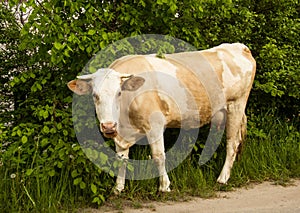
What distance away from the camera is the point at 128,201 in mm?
4863

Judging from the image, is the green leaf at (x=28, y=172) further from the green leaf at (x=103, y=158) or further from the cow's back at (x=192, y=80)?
the cow's back at (x=192, y=80)

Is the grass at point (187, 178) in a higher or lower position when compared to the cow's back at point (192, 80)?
lower

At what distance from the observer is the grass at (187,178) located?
178 inches

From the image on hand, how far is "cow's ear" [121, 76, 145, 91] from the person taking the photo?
4.48 metres

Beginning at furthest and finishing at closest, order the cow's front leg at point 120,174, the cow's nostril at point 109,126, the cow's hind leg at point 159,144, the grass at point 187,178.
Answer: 1. the cow's front leg at point 120,174
2. the cow's hind leg at point 159,144
3. the grass at point 187,178
4. the cow's nostril at point 109,126

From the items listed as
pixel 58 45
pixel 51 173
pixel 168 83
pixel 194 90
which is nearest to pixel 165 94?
pixel 168 83

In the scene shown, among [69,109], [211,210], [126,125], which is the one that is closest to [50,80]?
[69,109]

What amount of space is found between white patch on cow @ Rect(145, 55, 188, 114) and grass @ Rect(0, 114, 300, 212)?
0.80 metres

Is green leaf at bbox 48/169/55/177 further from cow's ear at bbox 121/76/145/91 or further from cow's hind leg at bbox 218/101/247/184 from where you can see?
cow's hind leg at bbox 218/101/247/184

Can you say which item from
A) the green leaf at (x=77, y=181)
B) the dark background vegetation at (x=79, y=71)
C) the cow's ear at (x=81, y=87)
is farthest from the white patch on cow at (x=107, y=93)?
the green leaf at (x=77, y=181)

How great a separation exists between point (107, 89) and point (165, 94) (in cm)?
75

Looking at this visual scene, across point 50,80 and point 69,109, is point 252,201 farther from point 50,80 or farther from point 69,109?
point 50,80

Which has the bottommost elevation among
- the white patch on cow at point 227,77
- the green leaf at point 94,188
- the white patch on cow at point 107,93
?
the green leaf at point 94,188

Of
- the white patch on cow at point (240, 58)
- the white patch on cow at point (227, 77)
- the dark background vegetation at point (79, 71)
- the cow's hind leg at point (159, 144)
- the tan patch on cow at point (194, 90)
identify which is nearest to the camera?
the dark background vegetation at point (79, 71)
